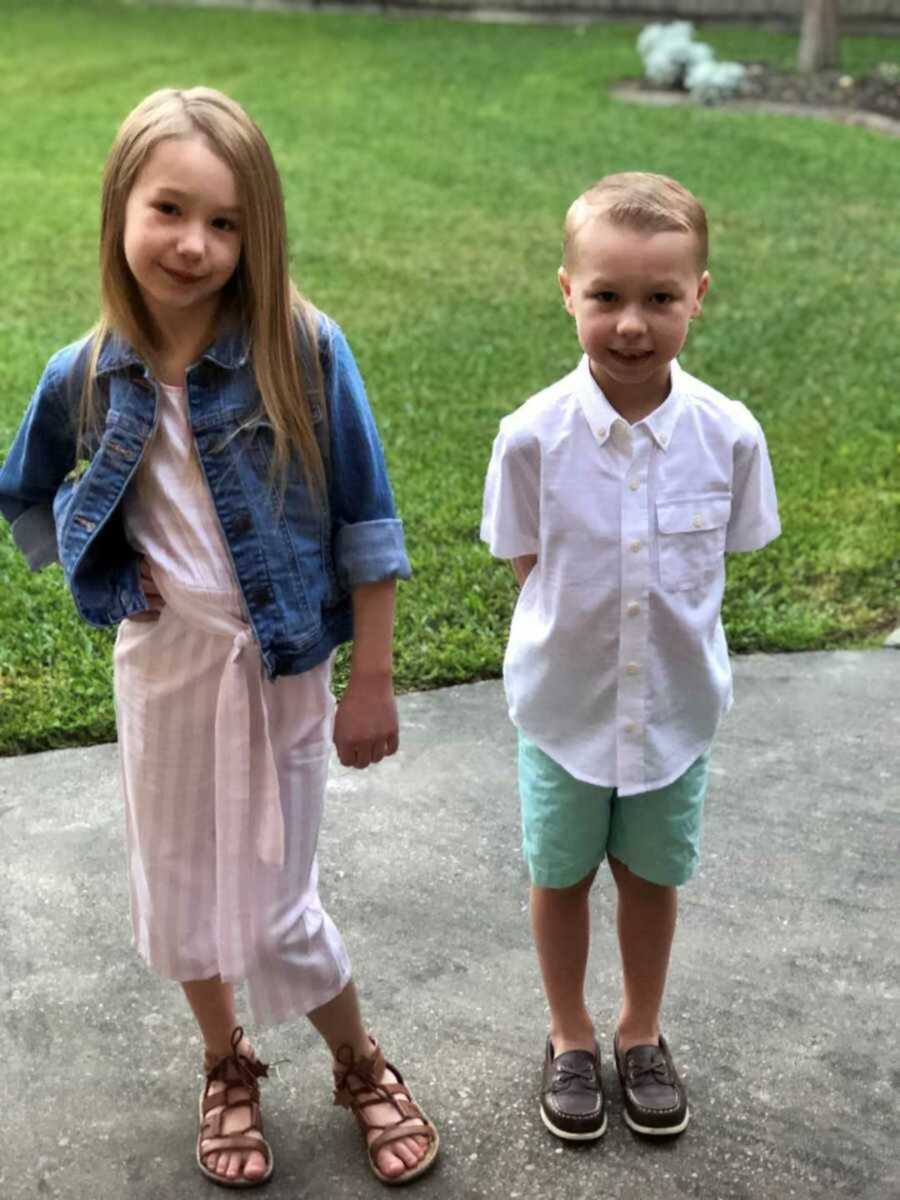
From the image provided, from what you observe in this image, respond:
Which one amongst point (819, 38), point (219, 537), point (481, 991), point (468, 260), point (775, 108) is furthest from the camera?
point (819, 38)

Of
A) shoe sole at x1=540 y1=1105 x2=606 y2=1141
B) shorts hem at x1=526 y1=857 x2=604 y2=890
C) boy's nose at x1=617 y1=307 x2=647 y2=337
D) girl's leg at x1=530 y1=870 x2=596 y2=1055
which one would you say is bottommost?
shoe sole at x1=540 y1=1105 x2=606 y2=1141

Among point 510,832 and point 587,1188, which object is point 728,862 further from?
point 587,1188

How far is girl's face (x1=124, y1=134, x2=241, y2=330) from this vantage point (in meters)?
1.93

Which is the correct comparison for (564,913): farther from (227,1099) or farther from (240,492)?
(240,492)

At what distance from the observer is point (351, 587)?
2.16 meters

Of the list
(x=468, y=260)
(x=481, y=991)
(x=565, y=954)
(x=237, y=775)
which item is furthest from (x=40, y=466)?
(x=468, y=260)

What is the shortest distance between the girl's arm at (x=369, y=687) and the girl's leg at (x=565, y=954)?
38cm

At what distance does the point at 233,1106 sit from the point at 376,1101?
8.8 inches

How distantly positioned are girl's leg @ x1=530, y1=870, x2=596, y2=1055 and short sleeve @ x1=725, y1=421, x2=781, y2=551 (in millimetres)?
568

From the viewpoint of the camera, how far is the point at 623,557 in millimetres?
2129

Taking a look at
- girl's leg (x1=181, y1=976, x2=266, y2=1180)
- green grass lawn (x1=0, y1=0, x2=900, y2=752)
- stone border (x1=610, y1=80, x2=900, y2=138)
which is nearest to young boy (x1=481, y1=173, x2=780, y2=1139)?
girl's leg (x1=181, y1=976, x2=266, y2=1180)

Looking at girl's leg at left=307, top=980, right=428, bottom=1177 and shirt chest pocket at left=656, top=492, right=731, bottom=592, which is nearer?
shirt chest pocket at left=656, top=492, right=731, bottom=592

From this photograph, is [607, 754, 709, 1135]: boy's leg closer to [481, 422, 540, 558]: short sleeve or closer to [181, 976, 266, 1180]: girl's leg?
[481, 422, 540, 558]: short sleeve

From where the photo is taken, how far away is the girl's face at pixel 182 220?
193 cm
